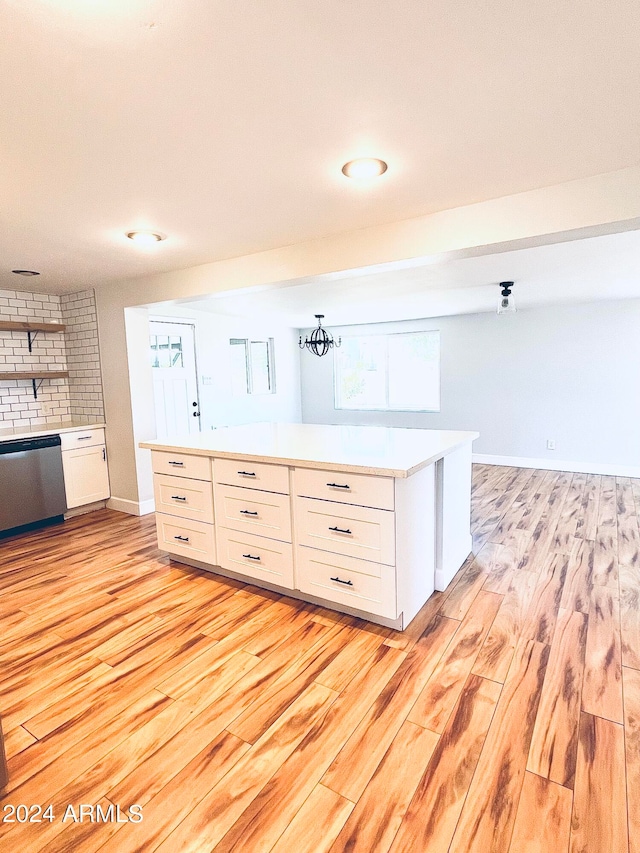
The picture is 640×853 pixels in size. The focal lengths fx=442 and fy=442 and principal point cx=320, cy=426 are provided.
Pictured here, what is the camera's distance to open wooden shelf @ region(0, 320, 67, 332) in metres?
3.92

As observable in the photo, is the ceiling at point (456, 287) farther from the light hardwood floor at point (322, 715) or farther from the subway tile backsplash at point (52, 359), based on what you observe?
the light hardwood floor at point (322, 715)

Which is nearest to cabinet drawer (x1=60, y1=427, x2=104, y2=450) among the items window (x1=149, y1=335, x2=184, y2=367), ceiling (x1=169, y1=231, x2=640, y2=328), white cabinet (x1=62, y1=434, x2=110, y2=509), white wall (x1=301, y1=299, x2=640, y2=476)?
white cabinet (x1=62, y1=434, x2=110, y2=509)

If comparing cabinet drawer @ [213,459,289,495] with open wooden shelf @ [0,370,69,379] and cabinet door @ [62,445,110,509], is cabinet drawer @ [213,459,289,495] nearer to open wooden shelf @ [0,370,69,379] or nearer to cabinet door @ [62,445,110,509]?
cabinet door @ [62,445,110,509]

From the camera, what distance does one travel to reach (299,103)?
140 cm

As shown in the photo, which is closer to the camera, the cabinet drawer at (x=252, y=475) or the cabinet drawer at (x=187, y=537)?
the cabinet drawer at (x=252, y=475)

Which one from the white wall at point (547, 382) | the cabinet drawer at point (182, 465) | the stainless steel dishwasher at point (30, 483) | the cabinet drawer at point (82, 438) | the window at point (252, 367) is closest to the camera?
the cabinet drawer at point (182, 465)

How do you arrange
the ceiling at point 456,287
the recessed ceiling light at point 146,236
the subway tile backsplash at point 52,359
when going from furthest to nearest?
1. the subway tile backsplash at point 52,359
2. the ceiling at point 456,287
3. the recessed ceiling light at point 146,236

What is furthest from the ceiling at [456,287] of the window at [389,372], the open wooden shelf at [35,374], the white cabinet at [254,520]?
the white cabinet at [254,520]

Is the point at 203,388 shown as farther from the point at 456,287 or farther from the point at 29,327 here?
the point at 456,287

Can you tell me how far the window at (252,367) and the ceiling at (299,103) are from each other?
3.92 meters

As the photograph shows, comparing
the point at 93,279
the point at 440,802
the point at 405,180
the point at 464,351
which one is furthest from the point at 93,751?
the point at 464,351

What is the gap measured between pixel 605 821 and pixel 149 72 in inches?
97.9

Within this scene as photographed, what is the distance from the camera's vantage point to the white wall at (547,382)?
210 inches

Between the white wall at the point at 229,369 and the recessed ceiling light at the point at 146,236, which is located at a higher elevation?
the recessed ceiling light at the point at 146,236
